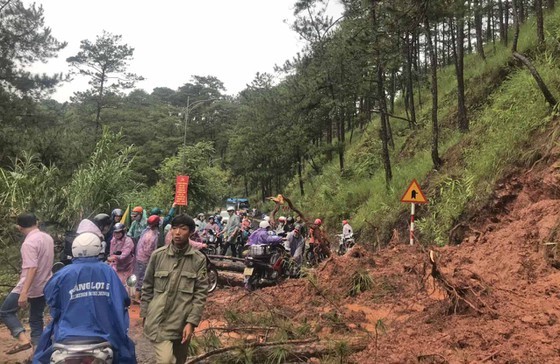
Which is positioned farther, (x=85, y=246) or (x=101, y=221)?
(x=101, y=221)

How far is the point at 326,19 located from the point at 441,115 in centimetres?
1124

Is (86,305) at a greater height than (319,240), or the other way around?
(86,305)

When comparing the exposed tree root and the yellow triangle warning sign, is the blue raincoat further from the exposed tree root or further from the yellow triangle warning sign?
the yellow triangle warning sign

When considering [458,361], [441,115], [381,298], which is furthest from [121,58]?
[458,361]

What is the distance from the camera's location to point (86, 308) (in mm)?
3393

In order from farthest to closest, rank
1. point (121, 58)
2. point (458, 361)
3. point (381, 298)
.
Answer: point (121, 58)
point (381, 298)
point (458, 361)

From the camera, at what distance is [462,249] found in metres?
8.16

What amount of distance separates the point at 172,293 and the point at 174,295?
0.03m

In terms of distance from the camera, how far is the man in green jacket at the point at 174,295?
390 centimetres

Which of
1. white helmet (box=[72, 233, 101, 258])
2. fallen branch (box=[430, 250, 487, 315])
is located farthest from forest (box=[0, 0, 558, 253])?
white helmet (box=[72, 233, 101, 258])

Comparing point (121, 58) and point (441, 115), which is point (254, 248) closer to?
point (441, 115)

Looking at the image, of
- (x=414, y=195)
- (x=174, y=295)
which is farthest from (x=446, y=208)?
(x=174, y=295)

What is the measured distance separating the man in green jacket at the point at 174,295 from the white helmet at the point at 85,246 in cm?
66

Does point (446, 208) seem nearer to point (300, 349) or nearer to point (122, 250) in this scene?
point (300, 349)
